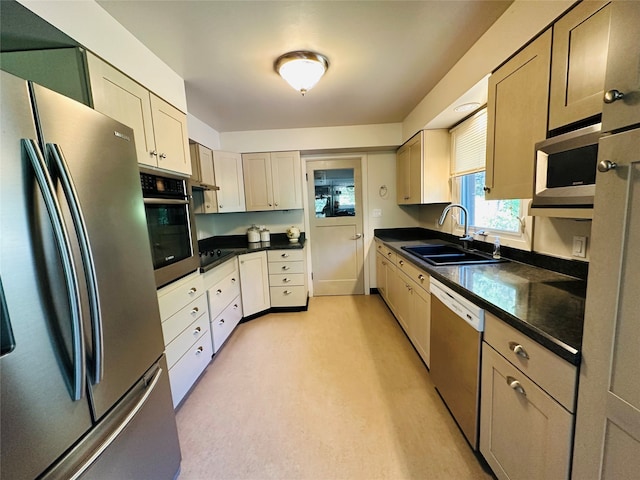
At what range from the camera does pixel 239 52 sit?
1.69 m

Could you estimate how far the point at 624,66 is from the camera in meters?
0.63

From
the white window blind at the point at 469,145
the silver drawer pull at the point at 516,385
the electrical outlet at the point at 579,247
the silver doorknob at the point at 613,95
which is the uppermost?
the white window blind at the point at 469,145

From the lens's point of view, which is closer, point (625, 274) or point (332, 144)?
point (625, 274)

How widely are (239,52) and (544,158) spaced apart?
6.20 ft

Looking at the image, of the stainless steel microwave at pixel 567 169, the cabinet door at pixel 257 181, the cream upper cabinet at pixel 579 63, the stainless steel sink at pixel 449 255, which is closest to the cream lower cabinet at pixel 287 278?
the cabinet door at pixel 257 181

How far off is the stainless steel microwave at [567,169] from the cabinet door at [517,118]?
0.11 m

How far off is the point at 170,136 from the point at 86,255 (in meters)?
1.33

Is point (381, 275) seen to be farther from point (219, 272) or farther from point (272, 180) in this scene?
point (219, 272)

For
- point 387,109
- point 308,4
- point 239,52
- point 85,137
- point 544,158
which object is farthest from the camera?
point 387,109

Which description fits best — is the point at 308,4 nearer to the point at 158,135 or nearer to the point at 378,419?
the point at 158,135

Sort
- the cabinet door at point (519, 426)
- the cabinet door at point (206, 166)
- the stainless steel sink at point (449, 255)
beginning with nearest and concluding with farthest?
the cabinet door at point (519, 426), the stainless steel sink at point (449, 255), the cabinet door at point (206, 166)

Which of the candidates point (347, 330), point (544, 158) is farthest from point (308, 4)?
point (347, 330)

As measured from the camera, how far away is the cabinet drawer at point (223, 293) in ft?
7.63

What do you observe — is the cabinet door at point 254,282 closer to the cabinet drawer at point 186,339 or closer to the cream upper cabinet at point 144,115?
the cabinet drawer at point 186,339
